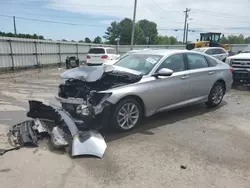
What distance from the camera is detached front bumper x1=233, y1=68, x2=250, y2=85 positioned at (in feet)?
32.5

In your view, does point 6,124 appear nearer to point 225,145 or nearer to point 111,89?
point 111,89

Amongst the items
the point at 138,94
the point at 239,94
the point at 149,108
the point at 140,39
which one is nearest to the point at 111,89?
the point at 138,94

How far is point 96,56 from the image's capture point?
18.5 metres

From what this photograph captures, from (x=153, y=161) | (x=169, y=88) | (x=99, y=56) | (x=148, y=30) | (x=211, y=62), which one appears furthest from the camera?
(x=148, y=30)

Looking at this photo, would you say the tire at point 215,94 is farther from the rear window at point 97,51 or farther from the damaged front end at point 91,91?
the rear window at point 97,51

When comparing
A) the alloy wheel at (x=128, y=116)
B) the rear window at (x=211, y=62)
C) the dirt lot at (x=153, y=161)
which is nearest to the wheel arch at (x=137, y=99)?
the alloy wheel at (x=128, y=116)

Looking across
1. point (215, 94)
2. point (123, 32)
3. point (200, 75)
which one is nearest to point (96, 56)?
point (215, 94)

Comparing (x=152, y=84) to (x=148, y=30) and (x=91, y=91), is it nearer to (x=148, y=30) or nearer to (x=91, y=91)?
(x=91, y=91)

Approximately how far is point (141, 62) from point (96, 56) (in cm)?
1313

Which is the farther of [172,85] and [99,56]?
[99,56]

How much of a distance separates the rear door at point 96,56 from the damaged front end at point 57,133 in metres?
13.7

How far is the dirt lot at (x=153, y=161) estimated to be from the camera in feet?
10.6

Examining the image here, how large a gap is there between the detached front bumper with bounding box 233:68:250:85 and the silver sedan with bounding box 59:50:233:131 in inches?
138

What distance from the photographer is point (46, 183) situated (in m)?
3.13
